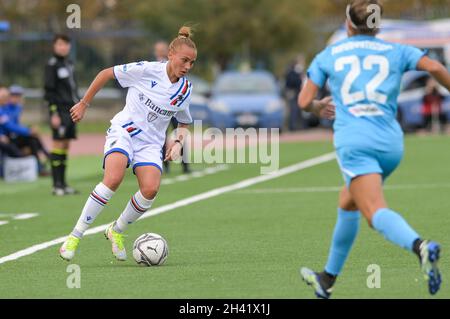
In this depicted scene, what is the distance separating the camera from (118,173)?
10.8 meters

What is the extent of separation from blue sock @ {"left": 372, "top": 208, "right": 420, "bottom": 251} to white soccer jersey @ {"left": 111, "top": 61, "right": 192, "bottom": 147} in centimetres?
351

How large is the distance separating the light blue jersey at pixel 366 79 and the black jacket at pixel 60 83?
1020 cm

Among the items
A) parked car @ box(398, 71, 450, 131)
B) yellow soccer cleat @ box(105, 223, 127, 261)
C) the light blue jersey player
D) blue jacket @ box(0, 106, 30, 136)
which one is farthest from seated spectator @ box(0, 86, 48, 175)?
parked car @ box(398, 71, 450, 131)

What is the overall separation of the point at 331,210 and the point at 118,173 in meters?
5.07

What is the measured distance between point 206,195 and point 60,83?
8.60 feet

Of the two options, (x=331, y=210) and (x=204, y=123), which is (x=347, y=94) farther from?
(x=204, y=123)

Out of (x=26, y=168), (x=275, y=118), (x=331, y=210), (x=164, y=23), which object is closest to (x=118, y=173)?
(x=331, y=210)

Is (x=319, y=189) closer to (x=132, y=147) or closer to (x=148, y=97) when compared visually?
(x=148, y=97)

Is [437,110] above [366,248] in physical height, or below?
above

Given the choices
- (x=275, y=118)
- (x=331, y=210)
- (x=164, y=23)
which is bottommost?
(x=331, y=210)

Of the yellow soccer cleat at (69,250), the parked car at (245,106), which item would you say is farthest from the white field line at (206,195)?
the parked car at (245,106)

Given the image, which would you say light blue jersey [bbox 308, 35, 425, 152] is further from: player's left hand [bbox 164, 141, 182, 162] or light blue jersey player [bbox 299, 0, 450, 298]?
player's left hand [bbox 164, 141, 182, 162]
